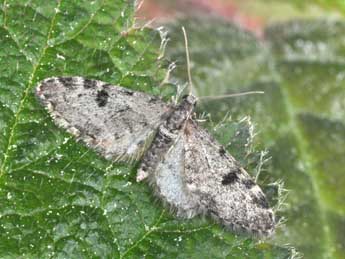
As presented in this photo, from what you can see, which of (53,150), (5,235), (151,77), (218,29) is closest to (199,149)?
(151,77)

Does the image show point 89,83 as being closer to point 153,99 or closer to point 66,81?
point 66,81

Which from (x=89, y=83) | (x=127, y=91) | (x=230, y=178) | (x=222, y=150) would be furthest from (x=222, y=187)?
(x=89, y=83)

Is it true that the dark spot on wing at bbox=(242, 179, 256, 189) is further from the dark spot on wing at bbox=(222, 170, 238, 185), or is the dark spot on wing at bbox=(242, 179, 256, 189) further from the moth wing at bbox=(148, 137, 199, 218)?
the moth wing at bbox=(148, 137, 199, 218)

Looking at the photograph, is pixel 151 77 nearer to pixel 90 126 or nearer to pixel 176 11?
pixel 90 126

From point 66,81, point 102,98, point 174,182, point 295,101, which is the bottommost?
point 295,101

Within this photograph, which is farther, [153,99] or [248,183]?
[153,99]

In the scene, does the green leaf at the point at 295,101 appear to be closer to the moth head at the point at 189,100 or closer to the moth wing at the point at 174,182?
the moth head at the point at 189,100

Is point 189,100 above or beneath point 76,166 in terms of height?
above

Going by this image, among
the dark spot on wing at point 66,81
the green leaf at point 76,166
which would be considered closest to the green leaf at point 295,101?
the green leaf at point 76,166
